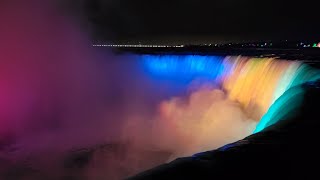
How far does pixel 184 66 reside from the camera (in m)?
27.1

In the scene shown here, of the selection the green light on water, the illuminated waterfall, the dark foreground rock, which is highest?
the illuminated waterfall

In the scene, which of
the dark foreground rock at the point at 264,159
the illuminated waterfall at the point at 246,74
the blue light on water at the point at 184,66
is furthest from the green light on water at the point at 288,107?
the blue light on water at the point at 184,66

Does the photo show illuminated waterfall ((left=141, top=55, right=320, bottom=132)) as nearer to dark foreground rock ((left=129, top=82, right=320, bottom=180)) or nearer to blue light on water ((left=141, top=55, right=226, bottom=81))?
blue light on water ((left=141, top=55, right=226, bottom=81))

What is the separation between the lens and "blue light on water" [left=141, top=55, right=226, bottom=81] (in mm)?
23375

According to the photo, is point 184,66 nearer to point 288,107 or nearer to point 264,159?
point 288,107

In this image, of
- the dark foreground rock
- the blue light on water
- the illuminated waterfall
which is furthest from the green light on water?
the blue light on water

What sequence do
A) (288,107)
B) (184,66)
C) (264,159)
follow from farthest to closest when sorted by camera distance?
(184,66), (288,107), (264,159)

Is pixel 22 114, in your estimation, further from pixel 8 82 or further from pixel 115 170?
pixel 115 170

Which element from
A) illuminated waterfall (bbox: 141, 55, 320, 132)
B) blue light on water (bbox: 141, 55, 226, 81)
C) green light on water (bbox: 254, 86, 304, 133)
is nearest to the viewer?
green light on water (bbox: 254, 86, 304, 133)

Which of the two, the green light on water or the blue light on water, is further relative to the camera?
the blue light on water

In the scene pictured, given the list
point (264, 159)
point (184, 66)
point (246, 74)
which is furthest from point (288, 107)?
point (184, 66)

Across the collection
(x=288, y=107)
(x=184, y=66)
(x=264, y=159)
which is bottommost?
(x=264, y=159)

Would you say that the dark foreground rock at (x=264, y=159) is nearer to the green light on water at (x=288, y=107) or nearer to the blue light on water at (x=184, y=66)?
the green light on water at (x=288, y=107)

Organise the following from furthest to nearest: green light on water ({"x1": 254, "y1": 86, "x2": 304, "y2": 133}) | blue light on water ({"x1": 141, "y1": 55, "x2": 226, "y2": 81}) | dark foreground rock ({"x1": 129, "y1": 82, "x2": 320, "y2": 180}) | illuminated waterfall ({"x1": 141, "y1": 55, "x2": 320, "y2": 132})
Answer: blue light on water ({"x1": 141, "y1": 55, "x2": 226, "y2": 81})
illuminated waterfall ({"x1": 141, "y1": 55, "x2": 320, "y2": 132})
green light on water ({"x1": 254, "y1": 86, "x2": 304, "y2": 133})
dark foreground rock ({"x1": 129, "y1": 82, "x2": 320, "y2": 180})
